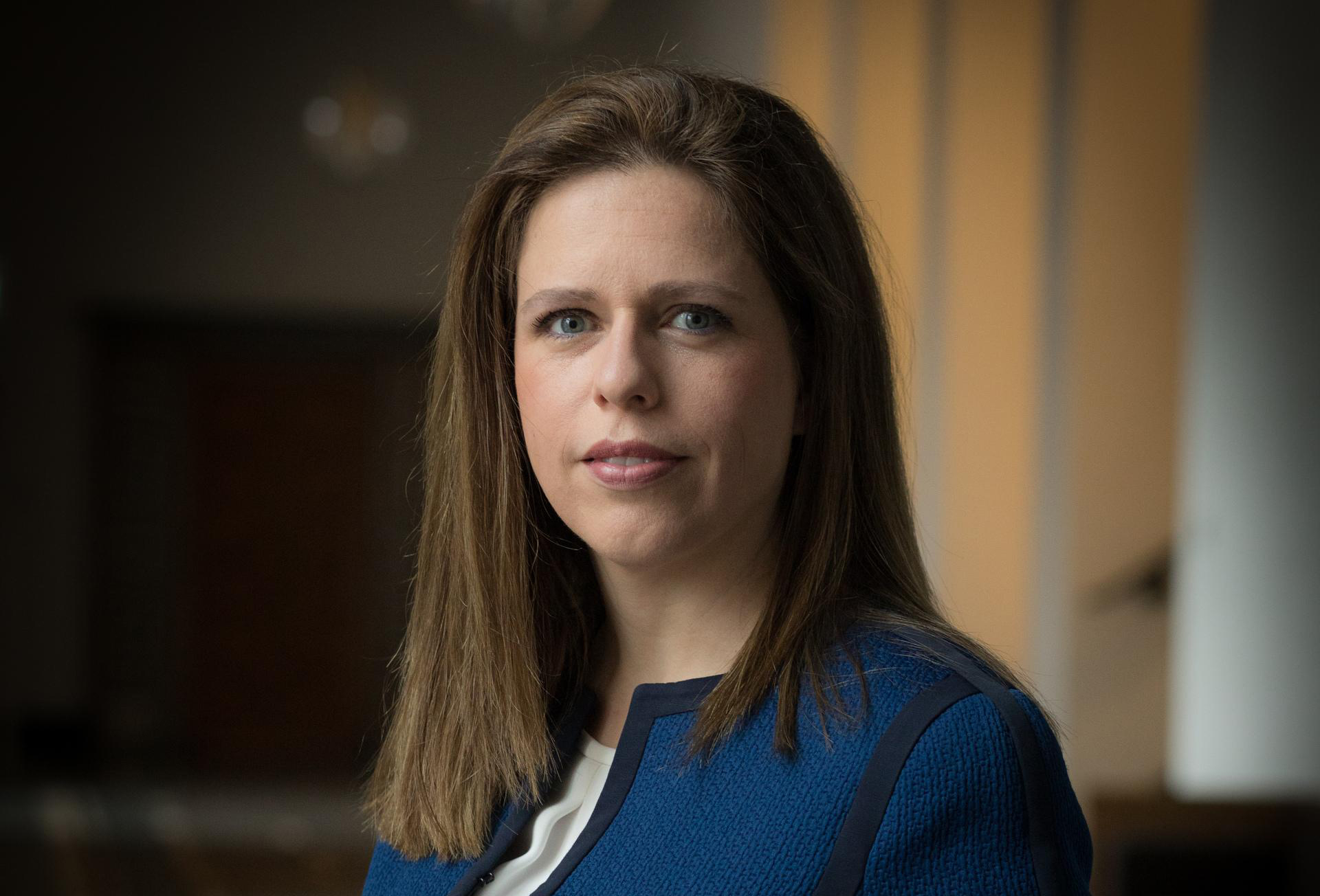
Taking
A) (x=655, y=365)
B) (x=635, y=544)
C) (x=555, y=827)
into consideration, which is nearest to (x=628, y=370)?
(x=655, y=365)

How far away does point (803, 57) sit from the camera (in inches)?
174

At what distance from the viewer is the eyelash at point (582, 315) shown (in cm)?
90

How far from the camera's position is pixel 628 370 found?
2.90ft

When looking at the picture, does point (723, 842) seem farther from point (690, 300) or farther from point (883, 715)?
point (690, 300)

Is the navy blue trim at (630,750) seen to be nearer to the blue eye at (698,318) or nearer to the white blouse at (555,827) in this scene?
the white blouse at (555,827)

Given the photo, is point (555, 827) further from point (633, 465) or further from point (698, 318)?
point (698, 318)

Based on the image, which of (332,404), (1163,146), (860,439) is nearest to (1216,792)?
(1163,146)

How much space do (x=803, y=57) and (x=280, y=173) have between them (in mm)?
4362

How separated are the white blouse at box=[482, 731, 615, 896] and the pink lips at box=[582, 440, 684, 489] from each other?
231 millimetres

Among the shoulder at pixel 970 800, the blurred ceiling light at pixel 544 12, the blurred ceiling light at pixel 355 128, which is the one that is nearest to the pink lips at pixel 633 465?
the shoulder at pixel 970 800

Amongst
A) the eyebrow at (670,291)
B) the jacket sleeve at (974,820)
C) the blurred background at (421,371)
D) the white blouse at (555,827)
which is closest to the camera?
the jacket sleeve at (974,820)

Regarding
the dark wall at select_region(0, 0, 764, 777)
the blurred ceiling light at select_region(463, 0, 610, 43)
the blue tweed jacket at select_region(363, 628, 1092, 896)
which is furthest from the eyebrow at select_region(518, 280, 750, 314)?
the dark wall at select_region(0, 0, 764, 777)

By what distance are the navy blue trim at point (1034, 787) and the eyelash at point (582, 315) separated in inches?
11.1

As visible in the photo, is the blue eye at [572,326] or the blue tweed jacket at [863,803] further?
the blue eye at [572,326]
